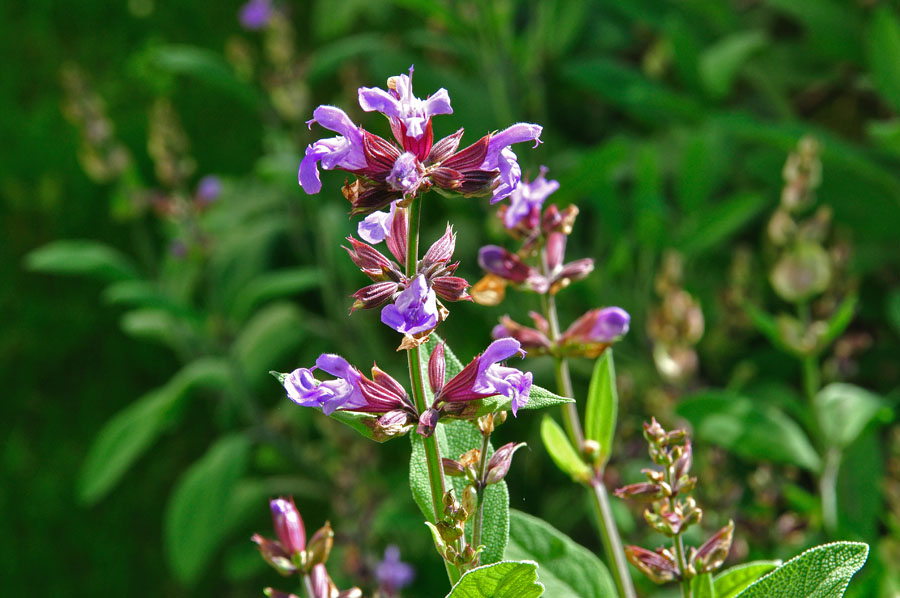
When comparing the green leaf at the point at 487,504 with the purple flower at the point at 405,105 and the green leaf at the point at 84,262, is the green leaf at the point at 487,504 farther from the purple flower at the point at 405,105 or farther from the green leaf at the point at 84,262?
the green leaf at the point at 84,262

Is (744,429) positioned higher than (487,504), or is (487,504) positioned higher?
(487,504)

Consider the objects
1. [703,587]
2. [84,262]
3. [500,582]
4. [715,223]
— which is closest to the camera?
[500,582]

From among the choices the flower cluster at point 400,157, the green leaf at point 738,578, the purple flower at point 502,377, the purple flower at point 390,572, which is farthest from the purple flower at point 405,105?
the purple flower at point 390,572

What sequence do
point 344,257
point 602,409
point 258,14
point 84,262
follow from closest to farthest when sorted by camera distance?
1. point 602,409
2. point 84,262
3. point 344,257
4. point 258,14

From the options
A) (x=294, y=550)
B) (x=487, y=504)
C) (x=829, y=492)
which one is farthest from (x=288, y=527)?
(x=829, y=492)

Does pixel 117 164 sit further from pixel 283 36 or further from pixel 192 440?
pixel 192 440

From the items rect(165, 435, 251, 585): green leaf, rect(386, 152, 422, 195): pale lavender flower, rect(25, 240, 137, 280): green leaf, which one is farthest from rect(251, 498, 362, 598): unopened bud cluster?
rect(25, 240, 137, 280): green leaf

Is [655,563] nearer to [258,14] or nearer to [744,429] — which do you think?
[744,429]

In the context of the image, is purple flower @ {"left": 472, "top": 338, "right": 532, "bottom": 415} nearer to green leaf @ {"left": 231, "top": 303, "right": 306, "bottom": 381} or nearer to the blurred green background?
the blurred green background
